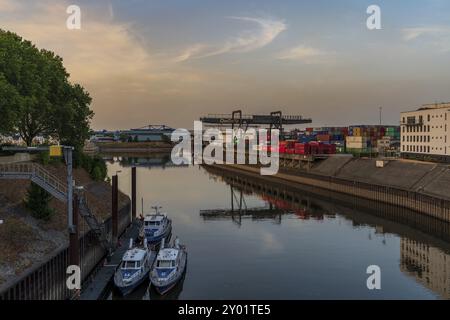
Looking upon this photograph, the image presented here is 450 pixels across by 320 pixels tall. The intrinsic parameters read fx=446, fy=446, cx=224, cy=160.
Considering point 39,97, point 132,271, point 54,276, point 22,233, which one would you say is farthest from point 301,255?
point 39,97

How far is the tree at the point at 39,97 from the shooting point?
41031 mm

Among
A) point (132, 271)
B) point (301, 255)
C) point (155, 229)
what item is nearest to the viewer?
point (132, 271)

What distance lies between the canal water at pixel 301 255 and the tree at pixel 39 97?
1841 cm

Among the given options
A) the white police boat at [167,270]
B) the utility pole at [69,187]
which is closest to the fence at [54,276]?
the utility pole at [69,187]

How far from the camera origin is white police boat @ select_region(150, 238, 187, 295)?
110 feet

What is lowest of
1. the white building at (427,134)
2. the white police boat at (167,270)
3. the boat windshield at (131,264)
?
the white police boat at (167,270)

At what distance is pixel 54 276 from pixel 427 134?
92.7 meters

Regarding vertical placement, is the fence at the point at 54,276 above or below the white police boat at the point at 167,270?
above

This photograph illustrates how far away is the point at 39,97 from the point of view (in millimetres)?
48875

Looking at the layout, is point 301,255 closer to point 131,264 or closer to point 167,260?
point 167,260

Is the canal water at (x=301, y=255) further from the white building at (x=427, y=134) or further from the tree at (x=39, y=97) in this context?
the white building at (x=427, y=134)

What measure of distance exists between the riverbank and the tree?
739 centimetres

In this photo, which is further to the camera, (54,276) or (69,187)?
(69,187)

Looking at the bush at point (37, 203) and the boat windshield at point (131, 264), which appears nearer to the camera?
the bush at point (37, 203)
